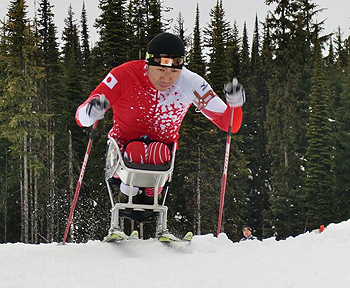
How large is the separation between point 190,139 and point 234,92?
24113 millimetres

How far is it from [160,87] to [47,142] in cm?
3008

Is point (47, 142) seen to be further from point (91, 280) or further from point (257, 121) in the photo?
point (91, 280)

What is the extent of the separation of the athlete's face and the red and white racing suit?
11 centimetres

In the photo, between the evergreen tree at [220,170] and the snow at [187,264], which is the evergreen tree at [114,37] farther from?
the snow at [187,264]

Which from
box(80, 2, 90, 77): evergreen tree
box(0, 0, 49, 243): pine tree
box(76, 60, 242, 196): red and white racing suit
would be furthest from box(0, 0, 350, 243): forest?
box(76, 60, 242, 196): red and white racing suit

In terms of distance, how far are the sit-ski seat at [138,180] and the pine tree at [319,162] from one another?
29.9 meters

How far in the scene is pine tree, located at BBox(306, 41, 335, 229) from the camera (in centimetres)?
3338

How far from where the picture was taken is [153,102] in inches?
205

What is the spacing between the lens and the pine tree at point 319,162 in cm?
3338

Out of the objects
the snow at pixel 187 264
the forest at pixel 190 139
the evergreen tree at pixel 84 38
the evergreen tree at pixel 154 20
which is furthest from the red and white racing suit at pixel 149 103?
the evergreen tree at pixel 84 38

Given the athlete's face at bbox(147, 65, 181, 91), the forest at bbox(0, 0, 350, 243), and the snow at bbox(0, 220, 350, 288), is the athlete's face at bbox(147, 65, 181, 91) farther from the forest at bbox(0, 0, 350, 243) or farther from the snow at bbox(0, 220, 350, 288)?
the forest at bbox(0, 0, 350, 243)

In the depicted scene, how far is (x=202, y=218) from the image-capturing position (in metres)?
28.3

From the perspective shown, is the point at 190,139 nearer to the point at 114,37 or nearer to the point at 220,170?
the point at 220,170

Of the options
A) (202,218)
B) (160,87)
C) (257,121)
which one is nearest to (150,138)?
(160,87)
